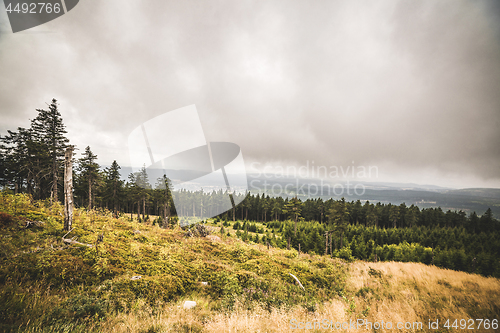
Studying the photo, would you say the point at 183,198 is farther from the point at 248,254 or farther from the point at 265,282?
the point at 265,282

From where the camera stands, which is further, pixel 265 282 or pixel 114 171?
pixel 114 171

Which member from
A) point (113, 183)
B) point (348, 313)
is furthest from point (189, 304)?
point (113, 183)

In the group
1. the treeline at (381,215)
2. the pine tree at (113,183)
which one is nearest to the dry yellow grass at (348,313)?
the pine tree at (113,183)

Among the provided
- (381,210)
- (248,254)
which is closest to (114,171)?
(248,254)

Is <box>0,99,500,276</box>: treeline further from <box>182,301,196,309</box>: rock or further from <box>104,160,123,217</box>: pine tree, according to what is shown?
<box>182,301,196,309</box>: rock

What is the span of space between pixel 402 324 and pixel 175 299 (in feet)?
27.4

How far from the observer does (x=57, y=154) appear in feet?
65.3

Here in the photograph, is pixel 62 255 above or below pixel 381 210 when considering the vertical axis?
above
